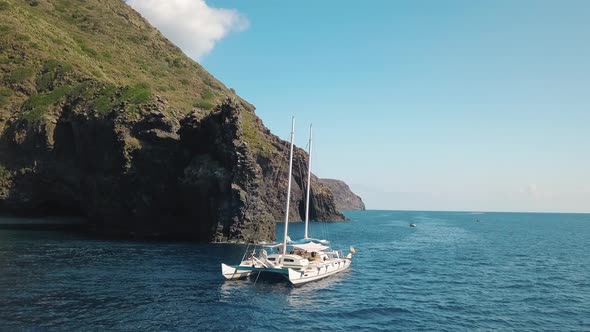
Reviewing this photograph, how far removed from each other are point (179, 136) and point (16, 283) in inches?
1961

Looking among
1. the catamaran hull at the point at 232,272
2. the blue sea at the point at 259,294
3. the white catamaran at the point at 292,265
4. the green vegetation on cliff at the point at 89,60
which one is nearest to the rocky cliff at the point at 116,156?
the green vegetation on cliff at the point at 89,60

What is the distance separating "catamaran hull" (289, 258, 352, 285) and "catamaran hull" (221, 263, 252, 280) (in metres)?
6.05

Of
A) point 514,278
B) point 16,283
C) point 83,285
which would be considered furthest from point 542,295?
point 16,283

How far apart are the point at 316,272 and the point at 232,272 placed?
393 inches

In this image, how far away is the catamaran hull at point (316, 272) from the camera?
45.9 m

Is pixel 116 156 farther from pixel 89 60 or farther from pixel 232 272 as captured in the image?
pixel 232 272

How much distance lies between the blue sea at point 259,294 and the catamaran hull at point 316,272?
936 millimetres

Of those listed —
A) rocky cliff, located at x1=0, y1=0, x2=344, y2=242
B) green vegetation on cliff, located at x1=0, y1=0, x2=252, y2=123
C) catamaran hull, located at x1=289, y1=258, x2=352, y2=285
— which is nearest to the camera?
catamaran hull, located at x1=289, y1=258, x2=352, y2=285

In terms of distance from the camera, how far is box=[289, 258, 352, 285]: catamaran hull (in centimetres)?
4591

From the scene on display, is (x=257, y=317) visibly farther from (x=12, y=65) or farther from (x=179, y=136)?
(x=12, y=65)

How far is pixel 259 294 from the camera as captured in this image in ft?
136

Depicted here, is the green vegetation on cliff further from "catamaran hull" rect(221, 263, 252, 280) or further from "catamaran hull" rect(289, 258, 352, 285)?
"catamaran hull" rect(289, 258, 352, 285)

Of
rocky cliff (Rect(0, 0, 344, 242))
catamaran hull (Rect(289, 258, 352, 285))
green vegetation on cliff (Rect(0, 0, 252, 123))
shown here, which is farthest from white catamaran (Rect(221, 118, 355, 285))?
green vegetation on cliff (Rect(0, 0, 252, 123))

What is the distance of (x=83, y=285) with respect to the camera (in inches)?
1606
